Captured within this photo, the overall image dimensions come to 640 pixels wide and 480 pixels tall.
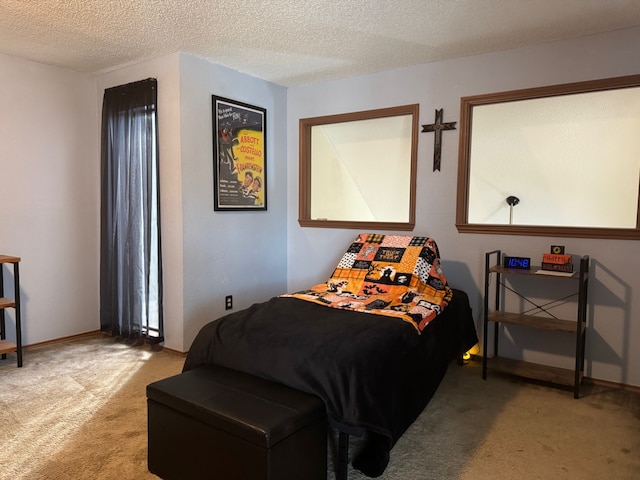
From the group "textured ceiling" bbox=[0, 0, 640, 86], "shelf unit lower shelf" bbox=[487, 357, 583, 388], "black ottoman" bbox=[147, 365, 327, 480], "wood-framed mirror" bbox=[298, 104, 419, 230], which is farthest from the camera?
"wood-framed mirror" bbox=[298, 104, 419, 230]

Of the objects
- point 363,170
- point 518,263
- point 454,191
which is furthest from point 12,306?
point 363,170

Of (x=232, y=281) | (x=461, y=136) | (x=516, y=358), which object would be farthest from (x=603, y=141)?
(x=232, y=281)

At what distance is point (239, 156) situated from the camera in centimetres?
378

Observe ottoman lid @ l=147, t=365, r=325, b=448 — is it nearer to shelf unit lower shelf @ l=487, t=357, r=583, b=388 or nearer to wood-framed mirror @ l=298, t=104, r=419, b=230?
shelf unit lower shelf @ l=487, t=357, r=583, b=388

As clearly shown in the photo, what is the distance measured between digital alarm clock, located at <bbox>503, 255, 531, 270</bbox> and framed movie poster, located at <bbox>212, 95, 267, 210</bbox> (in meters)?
2.13

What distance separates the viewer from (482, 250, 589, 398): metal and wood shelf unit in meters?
2.69

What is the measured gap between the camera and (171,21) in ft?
9.02

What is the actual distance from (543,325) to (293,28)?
2483 millimetres

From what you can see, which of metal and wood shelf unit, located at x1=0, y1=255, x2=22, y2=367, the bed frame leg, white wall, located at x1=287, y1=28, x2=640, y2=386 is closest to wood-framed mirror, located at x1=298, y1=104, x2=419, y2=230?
white wall, located at x1=287, y1=28, x2=640, y2=386

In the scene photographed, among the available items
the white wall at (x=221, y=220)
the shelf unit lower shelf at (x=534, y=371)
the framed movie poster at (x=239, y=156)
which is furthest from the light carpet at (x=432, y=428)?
the framed movie poster at (x=239, y=156)

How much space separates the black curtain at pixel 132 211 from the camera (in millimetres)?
3477

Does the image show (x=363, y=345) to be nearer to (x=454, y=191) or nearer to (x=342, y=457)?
(x=342, y=457)

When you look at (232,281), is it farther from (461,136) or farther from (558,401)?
(558,401)

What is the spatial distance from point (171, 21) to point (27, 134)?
1685mm
